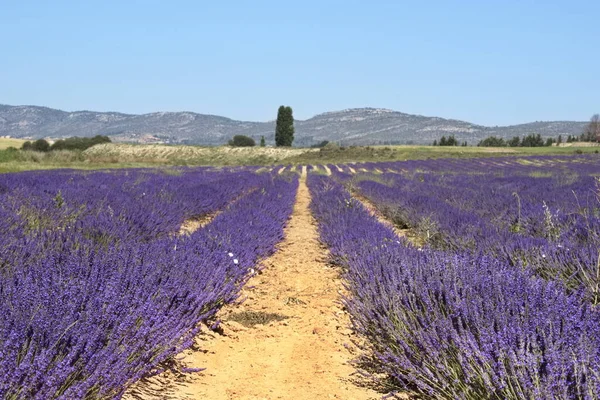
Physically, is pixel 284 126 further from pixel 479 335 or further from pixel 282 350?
pixel 479 335

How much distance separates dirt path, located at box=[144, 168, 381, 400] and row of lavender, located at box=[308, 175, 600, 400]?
22cm

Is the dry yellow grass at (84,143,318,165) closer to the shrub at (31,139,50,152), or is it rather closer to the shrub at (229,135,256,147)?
the shrub at (31,139,50,152)

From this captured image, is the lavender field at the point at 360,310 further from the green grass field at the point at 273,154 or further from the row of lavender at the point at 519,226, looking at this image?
the green grass field at the point at 273,154

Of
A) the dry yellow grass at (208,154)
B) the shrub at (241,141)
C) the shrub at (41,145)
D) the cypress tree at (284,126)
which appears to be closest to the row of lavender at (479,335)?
the dry yellow grass at (208,154)

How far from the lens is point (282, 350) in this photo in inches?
126

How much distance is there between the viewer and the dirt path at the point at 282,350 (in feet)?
8.58

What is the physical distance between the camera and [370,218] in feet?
24.6

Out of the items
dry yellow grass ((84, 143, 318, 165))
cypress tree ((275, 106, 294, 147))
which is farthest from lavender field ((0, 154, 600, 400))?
cypress tree ((275, 106, 294, 147))

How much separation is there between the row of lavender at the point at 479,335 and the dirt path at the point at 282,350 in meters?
0.22

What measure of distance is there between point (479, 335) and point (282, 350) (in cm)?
136

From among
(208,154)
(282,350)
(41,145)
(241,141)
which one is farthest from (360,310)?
(241,141)

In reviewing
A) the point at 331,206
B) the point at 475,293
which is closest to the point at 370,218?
the point at 331,206

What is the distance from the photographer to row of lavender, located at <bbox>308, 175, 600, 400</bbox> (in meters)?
1.85

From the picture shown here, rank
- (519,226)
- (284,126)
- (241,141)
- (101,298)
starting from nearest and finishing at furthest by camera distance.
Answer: (101,298)
(519,226)
(284,126)
(241,141)
